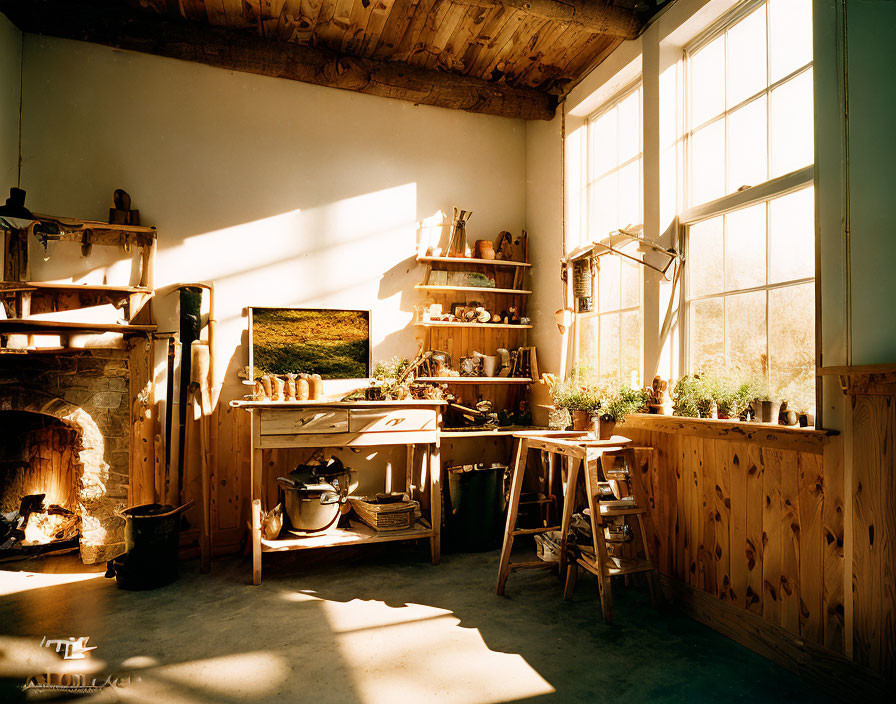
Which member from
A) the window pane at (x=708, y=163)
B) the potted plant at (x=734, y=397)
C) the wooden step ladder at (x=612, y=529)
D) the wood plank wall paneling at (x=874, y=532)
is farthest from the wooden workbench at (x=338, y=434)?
the wood plank wall paneling at (x=874, y=532)

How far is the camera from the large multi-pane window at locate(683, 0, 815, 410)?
8.83 feet

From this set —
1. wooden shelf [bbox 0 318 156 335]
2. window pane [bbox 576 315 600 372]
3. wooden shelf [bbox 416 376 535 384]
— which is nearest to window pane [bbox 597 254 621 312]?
window pane [bbox 576 315 600 372]

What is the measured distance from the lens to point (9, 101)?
3738 mm

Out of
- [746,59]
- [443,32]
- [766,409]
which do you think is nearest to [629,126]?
[746,59]

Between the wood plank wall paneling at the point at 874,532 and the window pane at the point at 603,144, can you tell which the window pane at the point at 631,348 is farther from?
the wood plank wall paneling at the point at 874,532

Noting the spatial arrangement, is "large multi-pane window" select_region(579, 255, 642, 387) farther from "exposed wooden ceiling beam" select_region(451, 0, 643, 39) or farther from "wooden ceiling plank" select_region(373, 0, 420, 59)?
"wooden ceiling plank" select_region(373, 0, 420, 59)

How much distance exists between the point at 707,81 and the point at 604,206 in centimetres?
113

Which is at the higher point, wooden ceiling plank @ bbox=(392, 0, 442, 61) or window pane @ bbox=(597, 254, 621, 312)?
wooden ceiling plank @ bbox=(392, 0, 442, 61)

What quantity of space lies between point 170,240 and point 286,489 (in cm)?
206

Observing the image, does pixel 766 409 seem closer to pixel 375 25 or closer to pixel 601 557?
pixel 601 557

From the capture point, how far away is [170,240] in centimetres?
414

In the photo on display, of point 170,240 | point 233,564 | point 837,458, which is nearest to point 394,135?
point 170,240

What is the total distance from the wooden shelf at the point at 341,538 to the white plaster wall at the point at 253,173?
128cm

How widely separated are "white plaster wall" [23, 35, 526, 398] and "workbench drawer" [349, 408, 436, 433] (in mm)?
895
